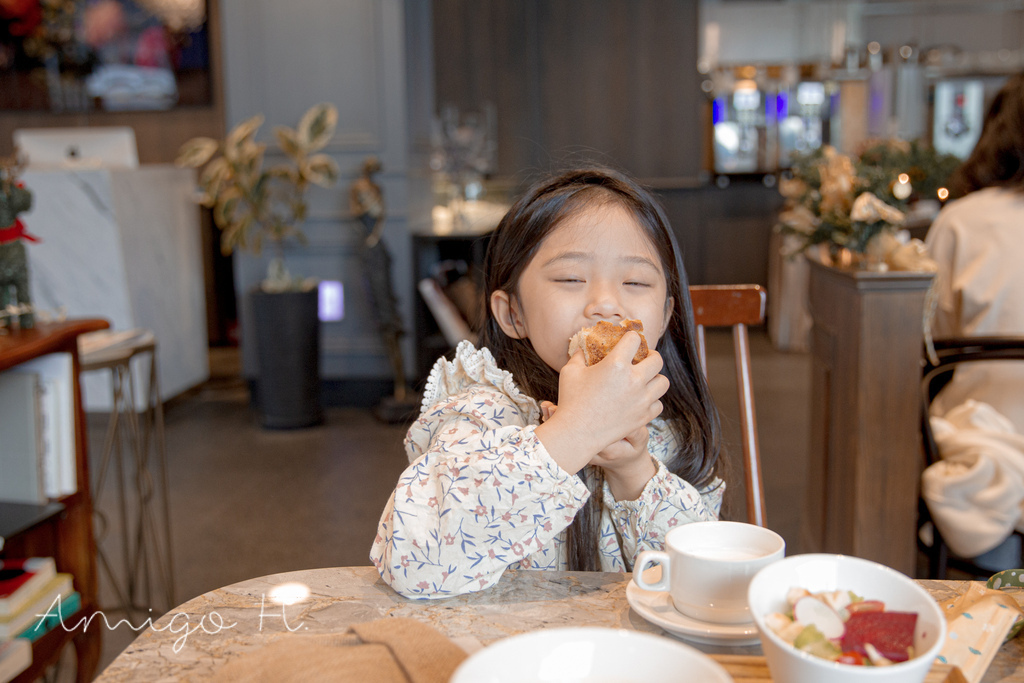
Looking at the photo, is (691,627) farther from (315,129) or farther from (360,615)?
(315,129)

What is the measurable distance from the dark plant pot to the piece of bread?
3.30 metres

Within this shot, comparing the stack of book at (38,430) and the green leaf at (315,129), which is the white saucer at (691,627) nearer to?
the stack of book at (38,430)

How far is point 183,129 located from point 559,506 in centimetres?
620

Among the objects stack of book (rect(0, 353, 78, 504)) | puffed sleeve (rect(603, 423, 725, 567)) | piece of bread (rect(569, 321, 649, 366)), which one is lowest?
stack of book (rect(0, 353, 78, 504))

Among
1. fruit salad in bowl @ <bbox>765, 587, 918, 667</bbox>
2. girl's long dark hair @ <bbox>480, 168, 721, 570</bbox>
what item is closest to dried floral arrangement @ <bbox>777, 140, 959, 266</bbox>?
girl's long dark hair @ <bbox>480, 168, 721, 570</bbox>

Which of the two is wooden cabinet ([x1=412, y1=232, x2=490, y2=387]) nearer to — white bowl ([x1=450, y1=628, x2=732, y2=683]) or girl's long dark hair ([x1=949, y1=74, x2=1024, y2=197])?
girl's long dark hair ([x1=949, y1=74, x2=1024, y2=197])

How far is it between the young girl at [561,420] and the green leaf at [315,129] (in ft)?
9.80

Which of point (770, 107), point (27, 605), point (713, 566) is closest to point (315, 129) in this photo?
point (27, 605)

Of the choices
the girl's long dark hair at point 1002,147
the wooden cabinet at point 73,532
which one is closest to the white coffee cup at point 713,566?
the wooden cabinet at point 73,532

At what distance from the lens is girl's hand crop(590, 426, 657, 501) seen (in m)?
0.89

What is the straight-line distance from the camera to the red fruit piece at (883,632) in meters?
0.51

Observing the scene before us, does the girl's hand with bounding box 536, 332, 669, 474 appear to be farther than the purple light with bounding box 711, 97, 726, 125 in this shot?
No

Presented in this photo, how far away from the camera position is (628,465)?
3.04 ft

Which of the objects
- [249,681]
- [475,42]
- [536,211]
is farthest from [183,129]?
[249,681]
